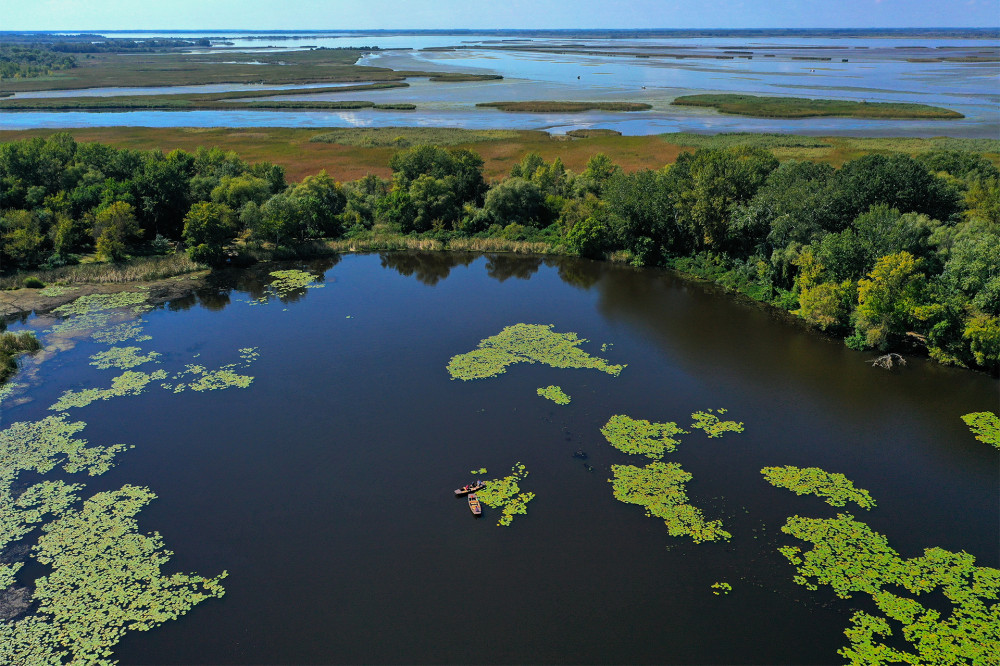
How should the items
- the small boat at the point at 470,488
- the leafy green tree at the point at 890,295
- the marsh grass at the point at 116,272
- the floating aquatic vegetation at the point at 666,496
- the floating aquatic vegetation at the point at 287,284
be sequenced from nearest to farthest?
the floating aquatic vegetation at the point at 666,496, the small boat at the point at 470,488, the leafy green tree at the point at 890,295, the floating aquatic vegetation at the point at 287,284, the marsh grass at the point at 116,272

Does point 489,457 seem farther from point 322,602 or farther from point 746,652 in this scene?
point 746,652

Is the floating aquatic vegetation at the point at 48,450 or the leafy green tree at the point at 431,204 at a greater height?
the leafy green tree at the point at 431,204

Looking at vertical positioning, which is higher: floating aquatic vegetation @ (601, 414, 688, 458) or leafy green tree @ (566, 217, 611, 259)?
leafy green tree @ (566, 217, 611, 259)

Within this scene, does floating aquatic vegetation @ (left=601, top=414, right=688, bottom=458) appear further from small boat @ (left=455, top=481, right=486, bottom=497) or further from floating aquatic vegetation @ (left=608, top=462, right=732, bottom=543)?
small boat @ (left=455, top=481, right=486, bottom=497)

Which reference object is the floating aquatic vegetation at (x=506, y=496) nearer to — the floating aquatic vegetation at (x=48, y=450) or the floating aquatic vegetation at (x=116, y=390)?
the floating aquatic vegetation at (x=48, y=450)

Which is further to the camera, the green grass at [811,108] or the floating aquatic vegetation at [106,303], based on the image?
the green grass at [811,108]

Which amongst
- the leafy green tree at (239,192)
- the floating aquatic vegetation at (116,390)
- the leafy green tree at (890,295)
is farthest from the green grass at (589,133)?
the floating aquatic vegetation at (116,390)

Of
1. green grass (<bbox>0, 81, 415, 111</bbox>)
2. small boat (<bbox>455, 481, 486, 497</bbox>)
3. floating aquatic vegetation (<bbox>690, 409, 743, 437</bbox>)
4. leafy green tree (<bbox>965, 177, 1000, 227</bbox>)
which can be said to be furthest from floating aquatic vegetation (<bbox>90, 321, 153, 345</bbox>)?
green grass (<bbox>0, 81, 415, 111</bbox>)
